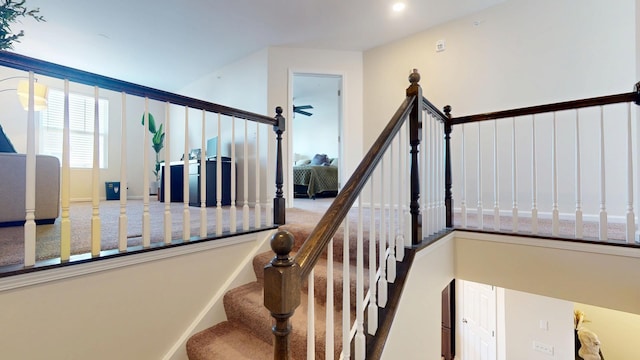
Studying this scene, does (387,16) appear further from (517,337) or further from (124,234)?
(517,337)

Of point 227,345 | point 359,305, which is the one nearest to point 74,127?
point 227,345

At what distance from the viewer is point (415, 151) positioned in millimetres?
1727

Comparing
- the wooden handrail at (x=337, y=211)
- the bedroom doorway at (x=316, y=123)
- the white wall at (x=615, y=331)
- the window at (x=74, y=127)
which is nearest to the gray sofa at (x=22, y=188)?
the wooden handrail at (x=337, y=211)

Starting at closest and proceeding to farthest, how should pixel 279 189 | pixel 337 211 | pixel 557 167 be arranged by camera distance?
pixel 337 211 → pixel 279 189 → pixel 557 167

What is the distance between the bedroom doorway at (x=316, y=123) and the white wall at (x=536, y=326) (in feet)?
12.1

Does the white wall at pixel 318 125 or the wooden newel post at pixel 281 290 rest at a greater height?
Result: the white wall at pixel 318 125

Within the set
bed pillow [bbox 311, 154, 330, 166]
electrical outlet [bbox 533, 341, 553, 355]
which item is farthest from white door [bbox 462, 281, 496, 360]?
bed pillow [bbox 311, 154, 330, 166]

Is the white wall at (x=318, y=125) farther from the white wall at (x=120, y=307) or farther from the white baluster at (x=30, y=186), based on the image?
the white baluster at (x=30, y=186)

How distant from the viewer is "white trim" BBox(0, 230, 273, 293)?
3.67 ft

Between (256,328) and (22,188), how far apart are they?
6.00 ft

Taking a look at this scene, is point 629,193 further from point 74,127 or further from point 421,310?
point 74,127

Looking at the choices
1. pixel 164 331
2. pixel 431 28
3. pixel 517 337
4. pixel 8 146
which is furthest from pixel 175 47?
pixel 517 337

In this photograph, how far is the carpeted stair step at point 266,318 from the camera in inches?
54.4

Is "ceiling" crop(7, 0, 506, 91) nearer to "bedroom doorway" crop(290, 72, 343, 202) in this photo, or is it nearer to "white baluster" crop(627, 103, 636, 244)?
"bedroom doorway" crop(290, 72, 343, 202)
